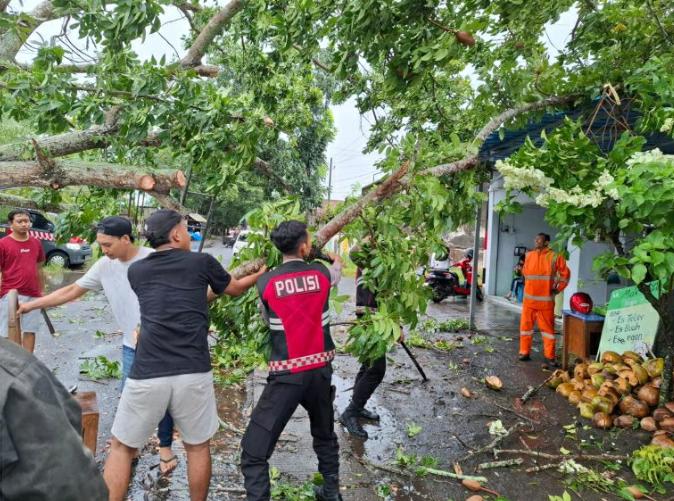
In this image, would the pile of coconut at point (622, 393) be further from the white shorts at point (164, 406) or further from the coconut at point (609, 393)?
the white shorts at point (164, 406)

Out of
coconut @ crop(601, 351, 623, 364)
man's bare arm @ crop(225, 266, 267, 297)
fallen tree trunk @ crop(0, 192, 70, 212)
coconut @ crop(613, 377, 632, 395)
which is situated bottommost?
coconut @ crop(613, 377, 632, 395)

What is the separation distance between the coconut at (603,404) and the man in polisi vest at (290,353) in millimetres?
2992

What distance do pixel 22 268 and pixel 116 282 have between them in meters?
2.64

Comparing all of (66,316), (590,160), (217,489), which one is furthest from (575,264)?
(66,316)

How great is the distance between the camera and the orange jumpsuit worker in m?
6.93

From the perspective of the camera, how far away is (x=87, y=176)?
4.42 metres

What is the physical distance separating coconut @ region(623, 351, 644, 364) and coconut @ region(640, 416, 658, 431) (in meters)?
0.91

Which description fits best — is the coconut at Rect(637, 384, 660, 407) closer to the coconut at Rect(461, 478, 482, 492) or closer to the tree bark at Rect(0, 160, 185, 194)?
the coconut at Rect(461, 478, 482, 492)

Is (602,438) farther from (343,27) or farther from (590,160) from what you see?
(343,27)

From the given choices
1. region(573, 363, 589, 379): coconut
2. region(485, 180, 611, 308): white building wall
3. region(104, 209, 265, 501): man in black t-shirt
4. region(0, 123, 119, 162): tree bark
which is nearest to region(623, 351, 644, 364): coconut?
region(573, 363, 589, 379): coconut

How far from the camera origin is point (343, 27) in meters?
4.02

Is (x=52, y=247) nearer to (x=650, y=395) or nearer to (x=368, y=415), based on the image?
(x=368, y=415)

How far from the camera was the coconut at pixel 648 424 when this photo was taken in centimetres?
453

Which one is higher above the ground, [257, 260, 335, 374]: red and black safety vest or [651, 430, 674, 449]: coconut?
[257, 260, 335, 374]: red and black safety vest
